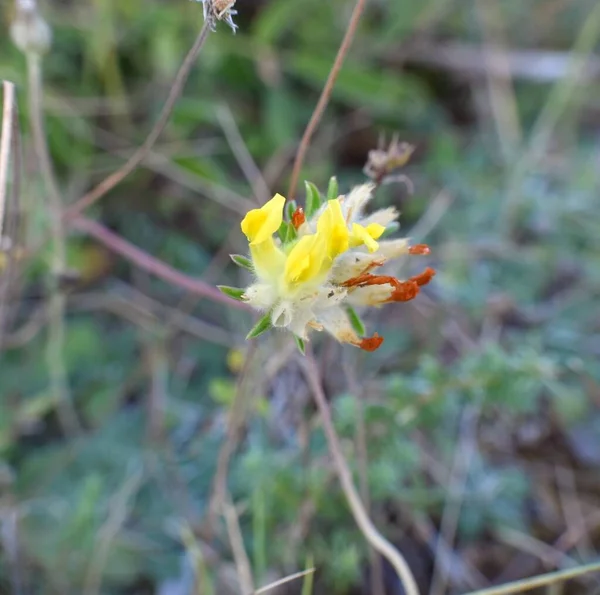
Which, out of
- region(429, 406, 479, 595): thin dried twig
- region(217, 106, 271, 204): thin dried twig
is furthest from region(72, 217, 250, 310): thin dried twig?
region(429, 406, 479, 595): thin dried twig

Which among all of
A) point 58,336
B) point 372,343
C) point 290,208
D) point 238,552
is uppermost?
point 58,336

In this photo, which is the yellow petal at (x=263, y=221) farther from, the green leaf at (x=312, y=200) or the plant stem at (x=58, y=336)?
the plant stem at (x=58, y=336)

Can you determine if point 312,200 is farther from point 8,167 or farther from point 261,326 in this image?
point 8,167

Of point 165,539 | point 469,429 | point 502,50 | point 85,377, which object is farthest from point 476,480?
point 502,50

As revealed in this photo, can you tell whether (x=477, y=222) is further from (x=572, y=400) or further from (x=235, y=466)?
(x=235, y=466)

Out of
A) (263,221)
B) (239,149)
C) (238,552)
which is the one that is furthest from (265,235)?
(239,149)

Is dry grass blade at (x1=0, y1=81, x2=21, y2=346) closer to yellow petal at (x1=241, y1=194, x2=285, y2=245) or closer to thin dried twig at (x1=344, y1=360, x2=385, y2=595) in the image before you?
yellow petal at (x1=241, y1=194, x2=285, y2=245)

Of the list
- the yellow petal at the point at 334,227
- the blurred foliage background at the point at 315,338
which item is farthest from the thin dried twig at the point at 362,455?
the yellow petal at the point at 334,227
